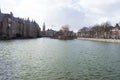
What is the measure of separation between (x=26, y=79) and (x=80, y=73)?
6286 mm

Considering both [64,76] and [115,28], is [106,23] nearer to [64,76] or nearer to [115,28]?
[115,28]

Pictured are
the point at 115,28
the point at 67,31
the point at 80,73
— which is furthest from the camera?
the point at 67,31

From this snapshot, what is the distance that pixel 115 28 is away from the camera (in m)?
183

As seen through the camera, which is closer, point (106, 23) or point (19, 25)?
point (106, 23)

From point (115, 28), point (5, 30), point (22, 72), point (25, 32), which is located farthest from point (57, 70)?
point (115, 28)

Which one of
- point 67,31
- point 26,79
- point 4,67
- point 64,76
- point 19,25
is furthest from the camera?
point 67,31

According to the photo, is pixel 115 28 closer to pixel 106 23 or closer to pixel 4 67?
pixel 106 23

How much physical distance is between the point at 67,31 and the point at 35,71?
566ft

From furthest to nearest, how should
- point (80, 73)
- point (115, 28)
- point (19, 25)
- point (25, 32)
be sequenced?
point (115, 28)
point (25, 32)
point (19, 25)
point (80, 73)

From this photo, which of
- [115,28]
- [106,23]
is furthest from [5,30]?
[115,28]

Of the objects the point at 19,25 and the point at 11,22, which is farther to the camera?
the point at 19,25

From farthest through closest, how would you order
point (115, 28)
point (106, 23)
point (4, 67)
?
point (115, 28) < point (106, 23) < point (4, 67)

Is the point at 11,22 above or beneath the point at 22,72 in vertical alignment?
above

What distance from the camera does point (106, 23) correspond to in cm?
14500
